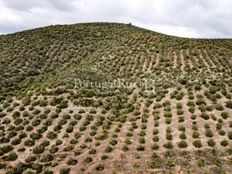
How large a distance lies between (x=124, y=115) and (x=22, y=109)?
13304mm

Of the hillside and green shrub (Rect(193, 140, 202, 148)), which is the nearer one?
the hillside

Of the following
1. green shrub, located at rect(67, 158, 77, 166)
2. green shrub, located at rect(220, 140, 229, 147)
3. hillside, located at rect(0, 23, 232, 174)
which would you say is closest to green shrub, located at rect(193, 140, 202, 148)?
hillside, located at rect(0, 23, 232, 174)

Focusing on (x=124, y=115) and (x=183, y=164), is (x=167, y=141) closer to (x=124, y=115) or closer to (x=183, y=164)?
(x=183, y=164)

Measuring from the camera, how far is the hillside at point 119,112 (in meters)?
41.3

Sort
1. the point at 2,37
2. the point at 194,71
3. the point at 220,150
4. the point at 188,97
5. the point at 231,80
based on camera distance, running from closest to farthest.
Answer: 1. the point at 220,150
2. the point at 188,97
3. the point at 231,80
4. the point at 194,71
5. the point at 2,37

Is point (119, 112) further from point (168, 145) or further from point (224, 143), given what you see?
point (224, 143)

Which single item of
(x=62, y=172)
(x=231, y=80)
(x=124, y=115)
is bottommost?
(x=62, y=172)

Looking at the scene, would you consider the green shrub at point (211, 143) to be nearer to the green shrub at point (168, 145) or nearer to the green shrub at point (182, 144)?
the green shrub at point (182, 144)

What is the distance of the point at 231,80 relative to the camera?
213 feet

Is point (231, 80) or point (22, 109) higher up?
point (231, 80)

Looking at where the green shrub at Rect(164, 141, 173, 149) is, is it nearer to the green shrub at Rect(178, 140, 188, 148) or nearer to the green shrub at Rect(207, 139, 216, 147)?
the green shrub at Rect(178, 140, 188, 148)

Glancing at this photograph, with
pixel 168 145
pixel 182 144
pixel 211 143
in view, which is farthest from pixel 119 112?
pixel 211 143

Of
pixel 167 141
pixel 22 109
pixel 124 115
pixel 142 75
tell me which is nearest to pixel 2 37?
pixel 142 75

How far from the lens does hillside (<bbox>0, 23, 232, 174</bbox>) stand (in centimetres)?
4128
